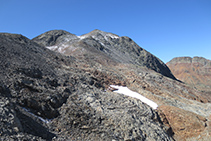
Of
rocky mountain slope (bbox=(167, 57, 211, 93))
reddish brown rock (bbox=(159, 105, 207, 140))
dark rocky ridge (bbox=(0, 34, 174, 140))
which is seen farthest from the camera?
rocky mountain slope (bbox=(167, 57, 211, 93))

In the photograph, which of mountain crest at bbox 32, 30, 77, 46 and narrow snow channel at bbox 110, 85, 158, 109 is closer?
narrow snow channel at bbox 110, 85, 158, 109

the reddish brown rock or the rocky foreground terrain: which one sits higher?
the rocky foreground terrain

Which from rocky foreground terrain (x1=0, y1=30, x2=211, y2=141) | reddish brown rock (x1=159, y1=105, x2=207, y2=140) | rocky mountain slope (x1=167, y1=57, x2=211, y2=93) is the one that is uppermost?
rocky mountain slope (x1=167, y1=57, x2=211, y2=93)

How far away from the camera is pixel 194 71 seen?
176875 mm

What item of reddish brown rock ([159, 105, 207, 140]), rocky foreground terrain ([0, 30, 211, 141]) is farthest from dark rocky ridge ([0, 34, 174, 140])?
reddish brown rock ([159, 105, 207, 140])

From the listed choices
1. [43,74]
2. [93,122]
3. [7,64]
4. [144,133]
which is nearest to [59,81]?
[43,74]

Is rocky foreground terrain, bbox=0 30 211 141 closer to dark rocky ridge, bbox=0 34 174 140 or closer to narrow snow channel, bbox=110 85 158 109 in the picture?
dark rocky ridge, bbox=0 34 174 140

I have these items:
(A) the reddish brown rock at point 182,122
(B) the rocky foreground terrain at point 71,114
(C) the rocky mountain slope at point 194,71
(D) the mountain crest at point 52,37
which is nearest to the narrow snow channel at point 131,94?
(B) the rocky foreground terrain at point 71,114

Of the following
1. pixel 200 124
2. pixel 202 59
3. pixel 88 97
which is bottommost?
pixel 200 124

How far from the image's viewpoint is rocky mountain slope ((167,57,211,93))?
16262cm

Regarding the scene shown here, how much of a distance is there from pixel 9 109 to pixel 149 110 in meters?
15.2

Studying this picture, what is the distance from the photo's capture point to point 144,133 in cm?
1422

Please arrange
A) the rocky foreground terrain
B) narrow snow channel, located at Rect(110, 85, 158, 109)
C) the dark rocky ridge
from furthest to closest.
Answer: narrow snow channel, located at Rect(110, 85, 158, 109) → the dark rocky ridge → the rocky foreground terrain

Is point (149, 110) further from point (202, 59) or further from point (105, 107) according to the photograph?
point (202, 59)
